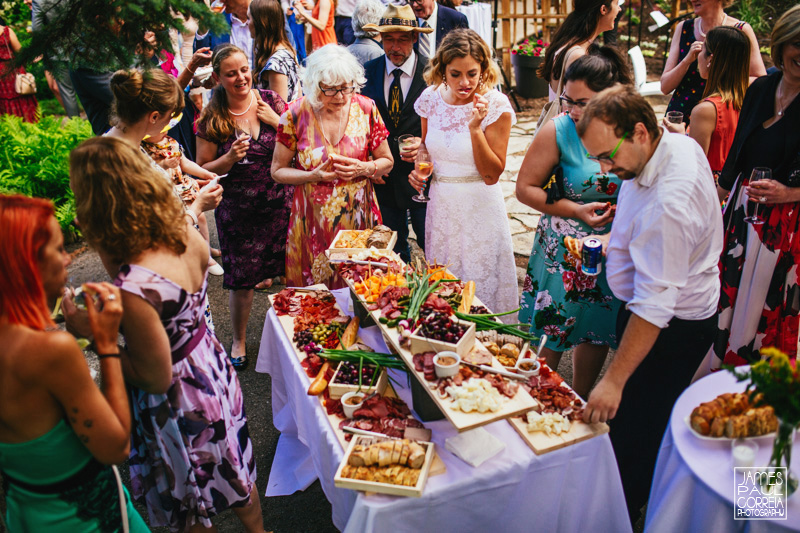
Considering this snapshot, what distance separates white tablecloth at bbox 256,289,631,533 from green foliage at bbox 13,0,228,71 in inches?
67.0

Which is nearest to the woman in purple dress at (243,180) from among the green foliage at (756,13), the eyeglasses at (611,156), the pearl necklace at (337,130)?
the pearl necklace at (337,130)

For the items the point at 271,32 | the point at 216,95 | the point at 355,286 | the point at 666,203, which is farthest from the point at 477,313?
the point at 271,32

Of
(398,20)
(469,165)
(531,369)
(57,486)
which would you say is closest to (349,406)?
(531,369)

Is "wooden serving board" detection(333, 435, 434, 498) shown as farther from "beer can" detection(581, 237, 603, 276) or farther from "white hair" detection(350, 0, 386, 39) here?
"white hair" detection(350, 0, 386, 39)

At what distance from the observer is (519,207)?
261 inches

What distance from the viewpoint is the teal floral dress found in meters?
2.90

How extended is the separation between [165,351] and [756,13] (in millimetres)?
12341

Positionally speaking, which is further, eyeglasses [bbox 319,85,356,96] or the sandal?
the sandal

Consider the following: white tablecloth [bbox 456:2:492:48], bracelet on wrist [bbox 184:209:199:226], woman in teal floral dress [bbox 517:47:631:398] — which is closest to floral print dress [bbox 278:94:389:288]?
bracelet on wrist [bbox 184:209:199:226]

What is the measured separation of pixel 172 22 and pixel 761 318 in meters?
3.36

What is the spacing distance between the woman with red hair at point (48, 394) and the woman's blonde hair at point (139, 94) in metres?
1.44

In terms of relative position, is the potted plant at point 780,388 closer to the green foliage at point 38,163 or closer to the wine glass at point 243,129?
the wine glass at point 243,129

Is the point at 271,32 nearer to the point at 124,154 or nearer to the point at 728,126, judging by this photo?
the point at 124,154

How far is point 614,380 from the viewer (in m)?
2.15
